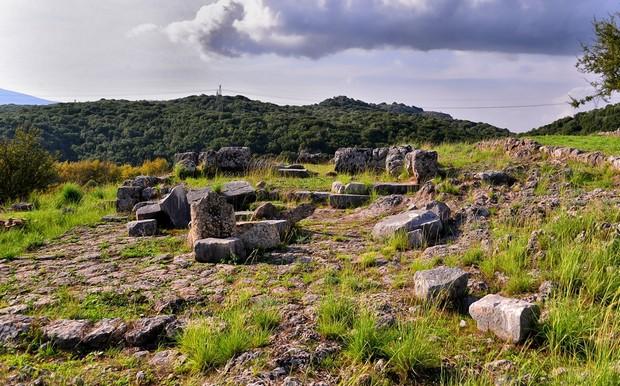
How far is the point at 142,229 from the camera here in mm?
7758

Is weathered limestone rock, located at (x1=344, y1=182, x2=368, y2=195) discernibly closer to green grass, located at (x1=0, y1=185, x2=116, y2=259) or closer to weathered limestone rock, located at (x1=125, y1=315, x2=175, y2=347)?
green grass, located at (x1=0, y1=185, x2=116, y2=259)

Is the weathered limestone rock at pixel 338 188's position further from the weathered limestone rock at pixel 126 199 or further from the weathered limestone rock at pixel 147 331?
the weathered limestone rock at pixel 147 331

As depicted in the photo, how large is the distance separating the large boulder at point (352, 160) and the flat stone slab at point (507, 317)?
10173 mm

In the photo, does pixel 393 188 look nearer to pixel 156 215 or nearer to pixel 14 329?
pixel 156 215

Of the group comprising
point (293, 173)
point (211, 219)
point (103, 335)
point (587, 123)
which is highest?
point (587, 123)

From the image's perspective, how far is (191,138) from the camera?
4547cm

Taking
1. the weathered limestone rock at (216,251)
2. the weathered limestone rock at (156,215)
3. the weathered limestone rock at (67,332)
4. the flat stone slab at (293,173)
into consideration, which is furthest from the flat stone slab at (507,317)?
the flat stone slab at (293,173)

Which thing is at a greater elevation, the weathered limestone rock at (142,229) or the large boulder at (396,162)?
the large boulder at (396,162)

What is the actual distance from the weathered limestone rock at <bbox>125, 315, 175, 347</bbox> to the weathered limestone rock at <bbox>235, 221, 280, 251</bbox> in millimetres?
2428

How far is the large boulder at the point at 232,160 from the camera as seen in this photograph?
547 inches

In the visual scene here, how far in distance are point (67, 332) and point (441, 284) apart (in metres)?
3.15

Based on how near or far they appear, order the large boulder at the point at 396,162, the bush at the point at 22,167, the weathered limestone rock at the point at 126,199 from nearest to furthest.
Answer: the weathered limestone rock at the point at 126,199 < the large boulder at the point at 396,162 < the bush at the point at 22,167

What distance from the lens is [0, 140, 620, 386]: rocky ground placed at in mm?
3207

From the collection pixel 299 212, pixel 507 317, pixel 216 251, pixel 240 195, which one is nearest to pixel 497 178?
pixel 299 212
